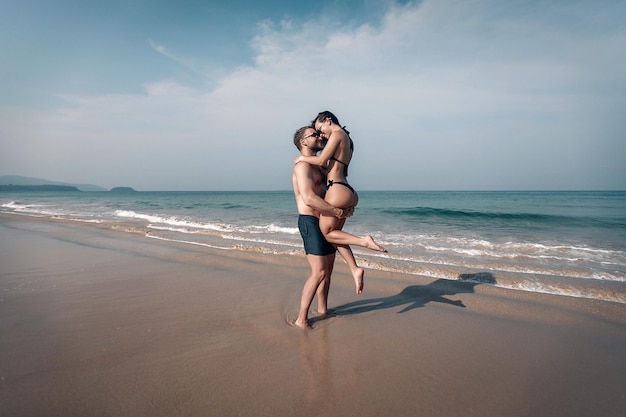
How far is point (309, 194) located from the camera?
3.40 meters

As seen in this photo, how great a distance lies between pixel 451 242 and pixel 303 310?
7423 mm

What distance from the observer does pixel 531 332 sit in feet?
11.3

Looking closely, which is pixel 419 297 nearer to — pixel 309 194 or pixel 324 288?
pixel 324 288

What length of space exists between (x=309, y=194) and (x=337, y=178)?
41 cm

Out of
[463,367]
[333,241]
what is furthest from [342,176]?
[463,367]

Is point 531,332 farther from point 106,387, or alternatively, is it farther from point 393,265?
point 106,387

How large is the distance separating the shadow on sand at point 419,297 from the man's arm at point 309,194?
136cm

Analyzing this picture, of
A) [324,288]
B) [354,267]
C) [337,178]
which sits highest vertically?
[337,178]

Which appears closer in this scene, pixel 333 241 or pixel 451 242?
pixel 333 241

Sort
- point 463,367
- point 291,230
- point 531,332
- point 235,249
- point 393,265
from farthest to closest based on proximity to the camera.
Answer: point 291,230
point 235,249
point 393,265
point 531,332
point 463,367

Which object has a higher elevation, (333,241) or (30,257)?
(333,241)

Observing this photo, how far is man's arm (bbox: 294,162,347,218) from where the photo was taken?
11.1 feet

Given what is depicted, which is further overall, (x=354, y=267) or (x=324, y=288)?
(x=324, y=288)

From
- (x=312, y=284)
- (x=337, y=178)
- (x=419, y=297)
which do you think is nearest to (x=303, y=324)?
(x=312, y=284)
